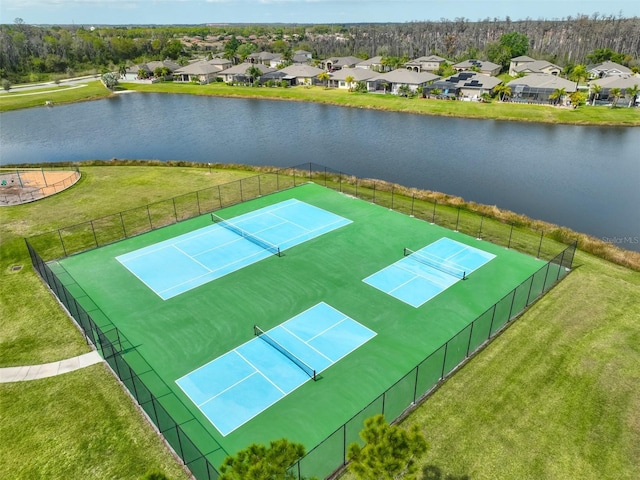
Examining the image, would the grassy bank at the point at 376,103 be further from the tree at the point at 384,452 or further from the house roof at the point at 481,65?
the tree at the point at 384,452

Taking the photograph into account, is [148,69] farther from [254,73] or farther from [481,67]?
[481,67]

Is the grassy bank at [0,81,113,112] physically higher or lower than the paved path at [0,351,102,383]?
higher

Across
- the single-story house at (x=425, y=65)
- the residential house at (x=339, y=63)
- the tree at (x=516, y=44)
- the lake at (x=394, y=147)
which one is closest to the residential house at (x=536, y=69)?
the tree at (x=516, y=44)

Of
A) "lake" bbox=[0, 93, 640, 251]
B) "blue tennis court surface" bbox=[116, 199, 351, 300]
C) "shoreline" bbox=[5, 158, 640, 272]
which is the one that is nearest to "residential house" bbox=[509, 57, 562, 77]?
"lake" bbox=[0, 93, 640, 251]

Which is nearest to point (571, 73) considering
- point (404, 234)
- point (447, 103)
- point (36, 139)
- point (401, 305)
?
point (447, 103)

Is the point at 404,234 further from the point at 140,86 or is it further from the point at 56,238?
the point at 140,86

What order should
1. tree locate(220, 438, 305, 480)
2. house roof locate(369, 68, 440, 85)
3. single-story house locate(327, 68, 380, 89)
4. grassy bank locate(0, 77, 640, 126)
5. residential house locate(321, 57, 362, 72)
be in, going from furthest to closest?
residential house locate(321, 57, 362, 72)
single-story house locate(327, 68, 380, 89)
house roof locate(369, 68, 440, 85)
grassy bank locate(0, 77, 640, 126)
tree locate(220, 438, 305, 480)

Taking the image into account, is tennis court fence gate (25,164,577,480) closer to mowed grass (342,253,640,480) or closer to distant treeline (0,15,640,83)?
mowed grass (342,253,640,480)

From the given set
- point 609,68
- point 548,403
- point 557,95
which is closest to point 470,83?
point 557,95
